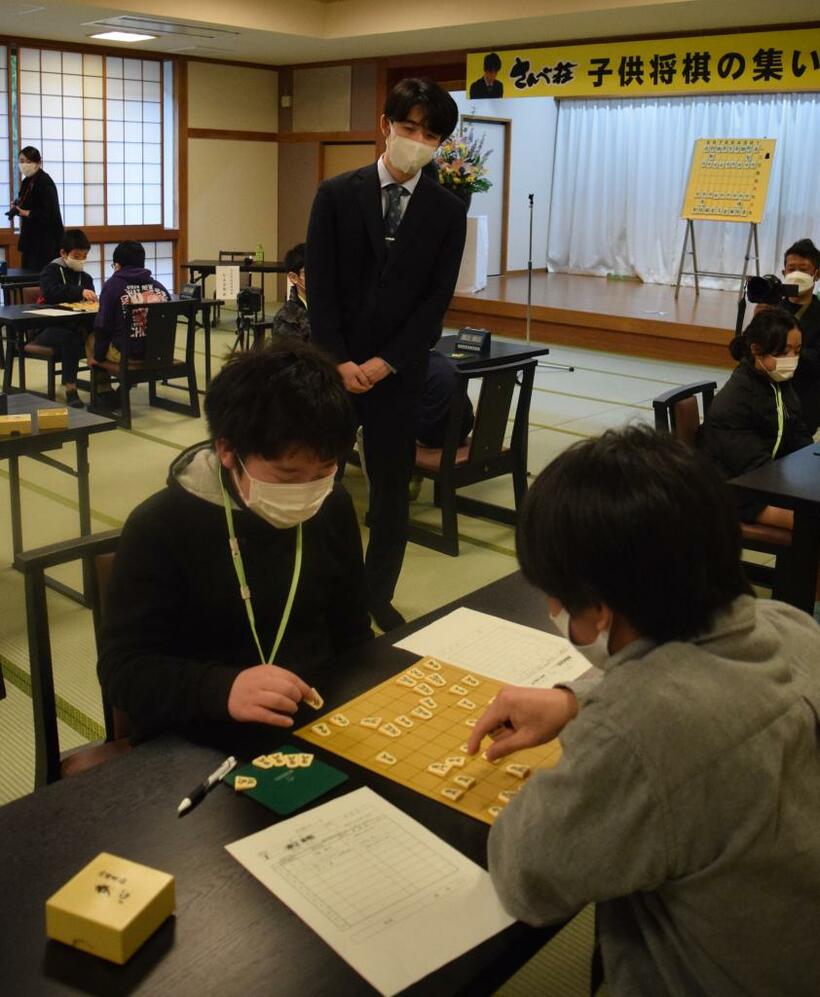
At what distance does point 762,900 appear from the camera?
0.84 m

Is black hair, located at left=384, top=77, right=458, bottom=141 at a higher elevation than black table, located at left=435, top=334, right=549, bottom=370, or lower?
higher

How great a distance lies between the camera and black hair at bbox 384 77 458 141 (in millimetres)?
2527

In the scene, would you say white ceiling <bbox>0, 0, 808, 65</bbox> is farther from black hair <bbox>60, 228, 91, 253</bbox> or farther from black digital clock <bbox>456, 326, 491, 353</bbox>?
black digital clock <bbox>456, 326, 491, 353</bbox>

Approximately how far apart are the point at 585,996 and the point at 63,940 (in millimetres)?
1029

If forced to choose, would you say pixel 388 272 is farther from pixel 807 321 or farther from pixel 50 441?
pixel 807 321

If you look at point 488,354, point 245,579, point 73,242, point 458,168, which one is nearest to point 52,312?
point 73,242

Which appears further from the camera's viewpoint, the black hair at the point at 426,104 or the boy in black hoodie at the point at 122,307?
the boy in black hoodie at the point at 122,307

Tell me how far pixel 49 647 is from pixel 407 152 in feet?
5.43

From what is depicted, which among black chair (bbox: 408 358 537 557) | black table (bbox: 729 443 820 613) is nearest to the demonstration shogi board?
black table (bbox: 729 443 820 613)

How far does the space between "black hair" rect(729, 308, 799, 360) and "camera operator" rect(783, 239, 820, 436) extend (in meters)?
1.25

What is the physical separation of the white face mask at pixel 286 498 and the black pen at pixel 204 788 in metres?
0.34

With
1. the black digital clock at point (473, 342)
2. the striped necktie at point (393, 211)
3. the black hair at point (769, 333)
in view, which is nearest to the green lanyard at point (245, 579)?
the striped necktie at point (393, 211)

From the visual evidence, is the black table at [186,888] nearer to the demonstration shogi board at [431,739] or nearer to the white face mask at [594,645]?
the demonstration shogi board at [431,739]

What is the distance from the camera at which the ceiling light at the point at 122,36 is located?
8.17m
